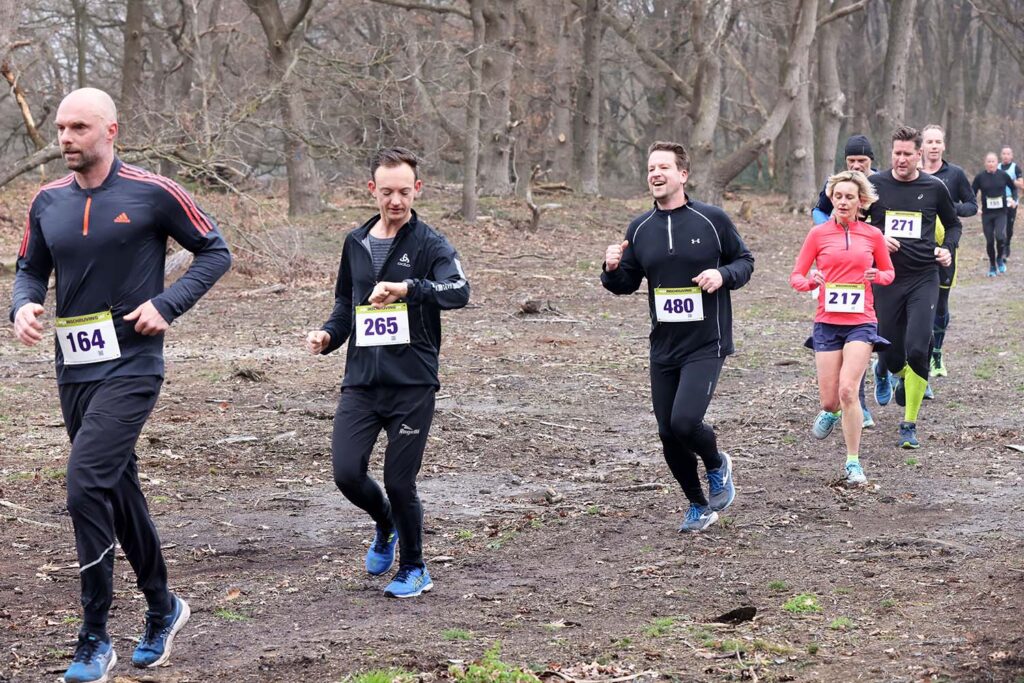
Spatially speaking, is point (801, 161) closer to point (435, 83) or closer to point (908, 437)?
point (435, 83)

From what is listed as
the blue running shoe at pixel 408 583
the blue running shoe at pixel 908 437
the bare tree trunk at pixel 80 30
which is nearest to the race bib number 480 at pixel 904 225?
the blue running shoe at pixel 908 437

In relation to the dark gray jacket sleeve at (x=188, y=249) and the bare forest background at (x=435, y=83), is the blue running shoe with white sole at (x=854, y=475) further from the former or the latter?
the bare forest background at (x=435, y=83)

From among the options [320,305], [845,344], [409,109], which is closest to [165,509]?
[845,344]

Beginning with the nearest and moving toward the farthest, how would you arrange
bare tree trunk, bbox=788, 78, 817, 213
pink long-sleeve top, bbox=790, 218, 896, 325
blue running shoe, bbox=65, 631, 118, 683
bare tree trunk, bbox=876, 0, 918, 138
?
1. blue running shoe, bbox=65, 631, 118, 683
2. pink long-sleeve top, bbox=790, 218, 896, 325
3. bare tree trunk, bbox=788, 78, 817, 213
4. bare tree trunk, bbox=876, 0, 918, 138

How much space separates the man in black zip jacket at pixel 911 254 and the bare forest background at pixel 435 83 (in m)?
8.59

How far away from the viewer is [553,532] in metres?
8.05

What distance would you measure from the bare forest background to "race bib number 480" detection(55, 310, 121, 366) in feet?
32.3

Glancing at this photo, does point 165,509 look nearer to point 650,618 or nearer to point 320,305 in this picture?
point 650,618

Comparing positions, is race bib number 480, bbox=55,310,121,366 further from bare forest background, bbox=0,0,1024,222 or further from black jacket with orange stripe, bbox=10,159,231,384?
bare forest background, bbox=0,0,1024,222

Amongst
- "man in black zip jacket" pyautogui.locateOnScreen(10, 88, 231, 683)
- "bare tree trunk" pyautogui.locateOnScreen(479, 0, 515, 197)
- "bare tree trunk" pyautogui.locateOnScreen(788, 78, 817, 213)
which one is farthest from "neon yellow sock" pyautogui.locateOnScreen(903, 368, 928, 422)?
"bare tree trunk" pyautogui.locateOnScreen(788, 78, 817, 213)

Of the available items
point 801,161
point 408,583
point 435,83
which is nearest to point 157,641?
point 408,583

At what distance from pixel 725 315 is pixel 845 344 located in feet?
5.59

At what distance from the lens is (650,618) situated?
623 centimetres

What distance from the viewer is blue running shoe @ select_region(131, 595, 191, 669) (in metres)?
5.47
